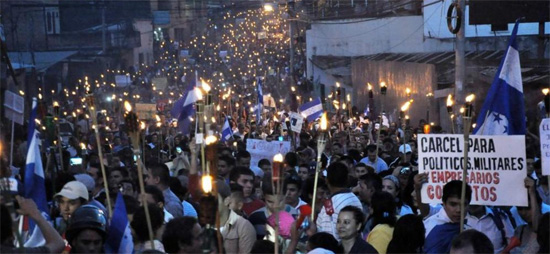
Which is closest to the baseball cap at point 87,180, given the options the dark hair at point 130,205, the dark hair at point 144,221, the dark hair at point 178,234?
the dark hair at point 130,205

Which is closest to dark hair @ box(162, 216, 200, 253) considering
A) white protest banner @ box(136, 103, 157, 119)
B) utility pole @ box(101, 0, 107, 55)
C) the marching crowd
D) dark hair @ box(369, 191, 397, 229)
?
the marching crowd

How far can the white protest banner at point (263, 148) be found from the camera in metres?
15.5

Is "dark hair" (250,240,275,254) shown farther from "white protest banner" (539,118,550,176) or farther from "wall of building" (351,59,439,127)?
"wall of building" (351,59,439,127)

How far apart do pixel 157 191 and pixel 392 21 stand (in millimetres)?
33946

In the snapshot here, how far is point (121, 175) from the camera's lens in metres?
11.2

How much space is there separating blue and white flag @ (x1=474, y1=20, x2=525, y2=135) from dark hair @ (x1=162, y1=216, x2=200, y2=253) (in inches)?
139

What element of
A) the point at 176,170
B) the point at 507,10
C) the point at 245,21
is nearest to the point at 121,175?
the point at 176,170

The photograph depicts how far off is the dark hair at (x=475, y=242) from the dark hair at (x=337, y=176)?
2.97 metres

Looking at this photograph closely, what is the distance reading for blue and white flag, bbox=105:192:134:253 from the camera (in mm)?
7582

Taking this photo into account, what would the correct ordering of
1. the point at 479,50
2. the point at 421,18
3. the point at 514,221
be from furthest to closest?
1. the point at 421,18
2. the point at 479,50
3. the point at 514,221

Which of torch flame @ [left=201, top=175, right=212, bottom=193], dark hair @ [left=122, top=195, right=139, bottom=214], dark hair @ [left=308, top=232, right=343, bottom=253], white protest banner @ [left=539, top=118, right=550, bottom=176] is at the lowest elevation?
dark hair @ [left=308, top=232, right=343, bottom=253]

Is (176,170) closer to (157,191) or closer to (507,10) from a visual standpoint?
(157,191)

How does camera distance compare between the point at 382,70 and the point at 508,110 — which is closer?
the point at 508,110

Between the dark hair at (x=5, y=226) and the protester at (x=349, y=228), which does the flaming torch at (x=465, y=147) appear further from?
the dark hair at (x=5, y=226)
